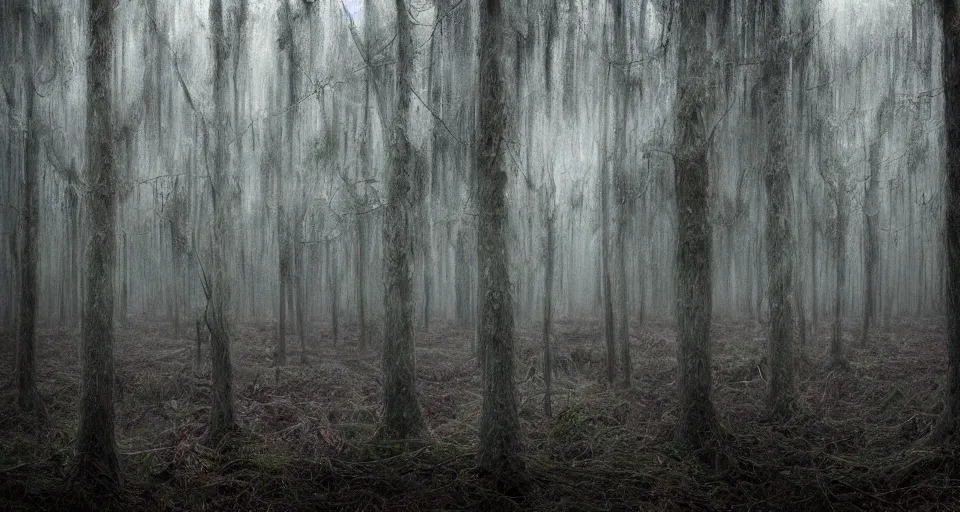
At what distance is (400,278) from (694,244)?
430 cm

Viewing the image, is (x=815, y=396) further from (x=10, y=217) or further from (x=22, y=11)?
A: (x=10, y=217)

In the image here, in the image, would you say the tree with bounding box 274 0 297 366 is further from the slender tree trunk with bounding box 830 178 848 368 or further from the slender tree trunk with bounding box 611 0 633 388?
the slender tree trunk with bounding box 830 178 848 368

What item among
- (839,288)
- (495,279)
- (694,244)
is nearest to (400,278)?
(495,279)

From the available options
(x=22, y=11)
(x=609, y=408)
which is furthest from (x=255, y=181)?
(x=609, y=408)

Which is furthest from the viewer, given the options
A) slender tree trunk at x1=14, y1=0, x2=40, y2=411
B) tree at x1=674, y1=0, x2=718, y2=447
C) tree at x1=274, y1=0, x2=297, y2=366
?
tree at x1=274, y1=0, x2=297, y2=366

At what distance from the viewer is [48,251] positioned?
24406 mm

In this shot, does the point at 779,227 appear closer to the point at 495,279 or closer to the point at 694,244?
the point at 694,244

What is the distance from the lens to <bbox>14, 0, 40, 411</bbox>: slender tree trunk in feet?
33.2

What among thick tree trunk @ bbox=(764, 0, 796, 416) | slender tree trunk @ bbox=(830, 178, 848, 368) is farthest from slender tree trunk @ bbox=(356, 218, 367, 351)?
slender tree trunk @ bbox=(830, 178, 848, 368)

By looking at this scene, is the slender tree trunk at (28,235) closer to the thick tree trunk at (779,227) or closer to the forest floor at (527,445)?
the forest floor at (527,445)

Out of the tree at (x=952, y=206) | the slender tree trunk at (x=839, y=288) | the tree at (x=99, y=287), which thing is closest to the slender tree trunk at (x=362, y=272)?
the tree at (x=99, y=287)

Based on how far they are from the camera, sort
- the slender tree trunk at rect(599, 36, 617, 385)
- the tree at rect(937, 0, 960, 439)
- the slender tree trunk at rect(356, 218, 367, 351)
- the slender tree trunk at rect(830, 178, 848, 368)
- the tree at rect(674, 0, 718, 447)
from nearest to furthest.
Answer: the tree at rect(937, 0, 960, 439)
the tree at rect(674, 0, 718, 447)
the slender tree trunk at rect(599, 36, 617, 385)
the slender tree trunk at rect(830, 178, 848, 368)
the slender tree trunk at rect(356, 218, 367, 351)

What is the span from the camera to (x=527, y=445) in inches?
326

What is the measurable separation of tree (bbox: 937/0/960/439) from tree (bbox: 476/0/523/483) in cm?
563
